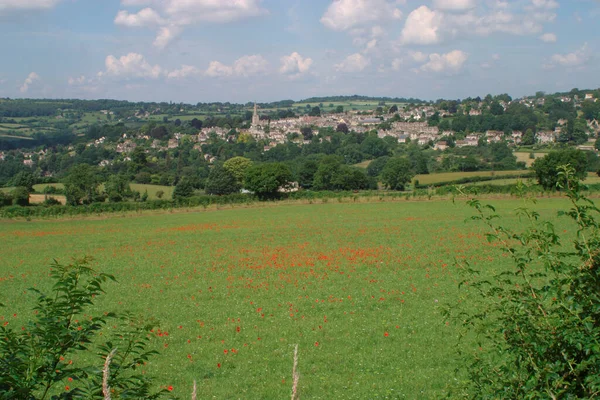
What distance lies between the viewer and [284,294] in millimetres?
17578

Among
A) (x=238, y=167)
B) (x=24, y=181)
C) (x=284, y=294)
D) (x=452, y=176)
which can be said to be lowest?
(x=24, y=181)

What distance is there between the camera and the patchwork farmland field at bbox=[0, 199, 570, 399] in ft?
33.9

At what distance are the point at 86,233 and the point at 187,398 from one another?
1297 inches

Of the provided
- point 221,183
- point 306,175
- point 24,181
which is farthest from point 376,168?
point 24,181

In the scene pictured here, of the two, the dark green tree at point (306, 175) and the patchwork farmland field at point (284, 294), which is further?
the dark green tree at point (306, 175)

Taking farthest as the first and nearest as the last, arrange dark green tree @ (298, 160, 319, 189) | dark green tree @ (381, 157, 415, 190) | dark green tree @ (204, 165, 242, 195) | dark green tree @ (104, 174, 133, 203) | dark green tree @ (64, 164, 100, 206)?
dark green tree @ (204, 165, 242, 195) < dark green tree @ (298, 160, 319, 189) < dark green tree @ (381, 157, 415, 190) < dark green tree @ (104, 174, 133, 203) < dark green tree @ (64, 164, 100, 206)

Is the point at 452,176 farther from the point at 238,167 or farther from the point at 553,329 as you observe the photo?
the point at 553,329

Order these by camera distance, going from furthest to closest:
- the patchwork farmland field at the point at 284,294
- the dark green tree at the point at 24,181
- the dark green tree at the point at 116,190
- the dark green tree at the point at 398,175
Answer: the dark green tree at the point at 24,181 → the dark green tree at the point at 398,175 → the dark green tree at the point at 116,190 → the patchwork farmland field at the point at 284,294

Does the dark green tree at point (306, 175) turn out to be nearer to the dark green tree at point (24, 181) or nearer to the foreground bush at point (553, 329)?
the dark green tree at point (24, 181)

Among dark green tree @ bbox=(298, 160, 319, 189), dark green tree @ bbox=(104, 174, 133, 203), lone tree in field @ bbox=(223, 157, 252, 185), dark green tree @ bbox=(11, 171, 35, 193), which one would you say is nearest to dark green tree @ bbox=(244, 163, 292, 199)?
dark green tree @ bbox=(298, 160, 319, 189)

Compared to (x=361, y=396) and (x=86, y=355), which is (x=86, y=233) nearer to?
(x=86, y=355)

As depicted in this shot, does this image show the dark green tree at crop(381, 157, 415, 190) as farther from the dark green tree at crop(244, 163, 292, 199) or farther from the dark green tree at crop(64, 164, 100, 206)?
the dark green tree at crop(64, 164, 100, 206)

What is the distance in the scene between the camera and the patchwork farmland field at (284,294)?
10344 mm

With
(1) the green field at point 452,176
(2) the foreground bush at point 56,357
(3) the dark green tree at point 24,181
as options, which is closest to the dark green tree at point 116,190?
(3) the dark green tree at point 24,181
